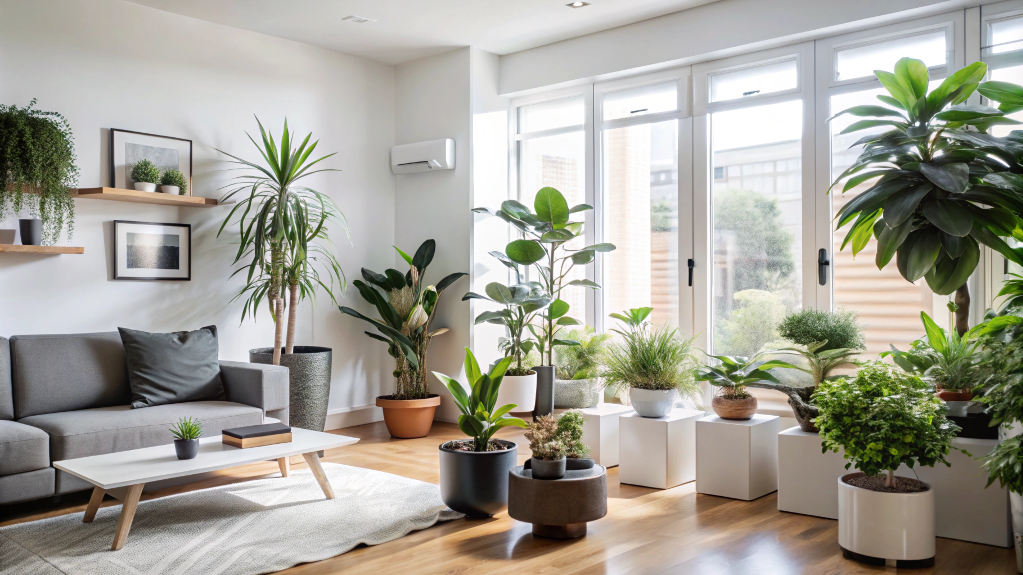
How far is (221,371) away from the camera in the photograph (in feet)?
15.6

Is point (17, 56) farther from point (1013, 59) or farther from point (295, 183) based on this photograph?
point (1013, 59)

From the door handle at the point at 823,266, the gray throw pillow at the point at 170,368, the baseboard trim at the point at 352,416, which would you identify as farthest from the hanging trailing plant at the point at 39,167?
the door handle at the point at 823,266

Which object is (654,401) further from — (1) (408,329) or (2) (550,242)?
(1) (408,329)

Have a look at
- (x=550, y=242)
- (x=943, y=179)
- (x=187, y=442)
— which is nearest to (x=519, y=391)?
(x=550, y=242)

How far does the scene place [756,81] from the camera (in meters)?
5.12

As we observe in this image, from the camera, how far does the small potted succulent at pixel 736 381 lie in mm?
4059

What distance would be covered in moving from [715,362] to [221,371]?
313cm

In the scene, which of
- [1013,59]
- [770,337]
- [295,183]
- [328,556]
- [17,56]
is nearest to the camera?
[328,556]

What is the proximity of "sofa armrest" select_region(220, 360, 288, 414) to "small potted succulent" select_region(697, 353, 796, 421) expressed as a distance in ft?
7.79

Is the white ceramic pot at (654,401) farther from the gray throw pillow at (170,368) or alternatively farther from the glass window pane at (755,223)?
the gray throw pillow at (170,368)

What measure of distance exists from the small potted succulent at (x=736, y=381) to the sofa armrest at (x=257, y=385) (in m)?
2.37

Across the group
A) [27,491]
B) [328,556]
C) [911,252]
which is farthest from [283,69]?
[911,252]

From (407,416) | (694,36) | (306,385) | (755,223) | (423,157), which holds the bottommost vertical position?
(407,416)

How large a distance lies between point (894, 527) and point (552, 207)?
2.96 meters
